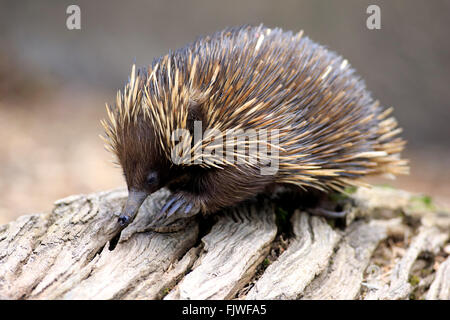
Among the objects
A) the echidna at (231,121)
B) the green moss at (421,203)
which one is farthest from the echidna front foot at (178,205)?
the green moss at (421,203)

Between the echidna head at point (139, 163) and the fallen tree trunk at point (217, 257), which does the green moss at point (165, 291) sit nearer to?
the fallen tree trunk at point (217, 257)

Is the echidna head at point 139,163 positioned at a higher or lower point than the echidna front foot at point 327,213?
higher

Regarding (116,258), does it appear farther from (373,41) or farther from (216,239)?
(373,41)

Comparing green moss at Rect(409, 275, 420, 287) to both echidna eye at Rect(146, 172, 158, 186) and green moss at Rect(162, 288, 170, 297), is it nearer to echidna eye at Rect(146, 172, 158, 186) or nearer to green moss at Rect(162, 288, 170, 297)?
green moss at Rect(162, 288, 170, 297)

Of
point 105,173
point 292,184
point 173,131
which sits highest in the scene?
point 173,131

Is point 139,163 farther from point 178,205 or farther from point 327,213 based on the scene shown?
point 327,213

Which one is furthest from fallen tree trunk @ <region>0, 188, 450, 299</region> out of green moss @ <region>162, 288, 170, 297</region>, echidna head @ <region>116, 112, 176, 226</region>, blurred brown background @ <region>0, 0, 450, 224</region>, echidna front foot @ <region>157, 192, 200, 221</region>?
blurred brown background @ <region>0, 0, 450, 224</region>

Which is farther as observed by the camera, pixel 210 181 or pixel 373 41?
pixel 373 41
